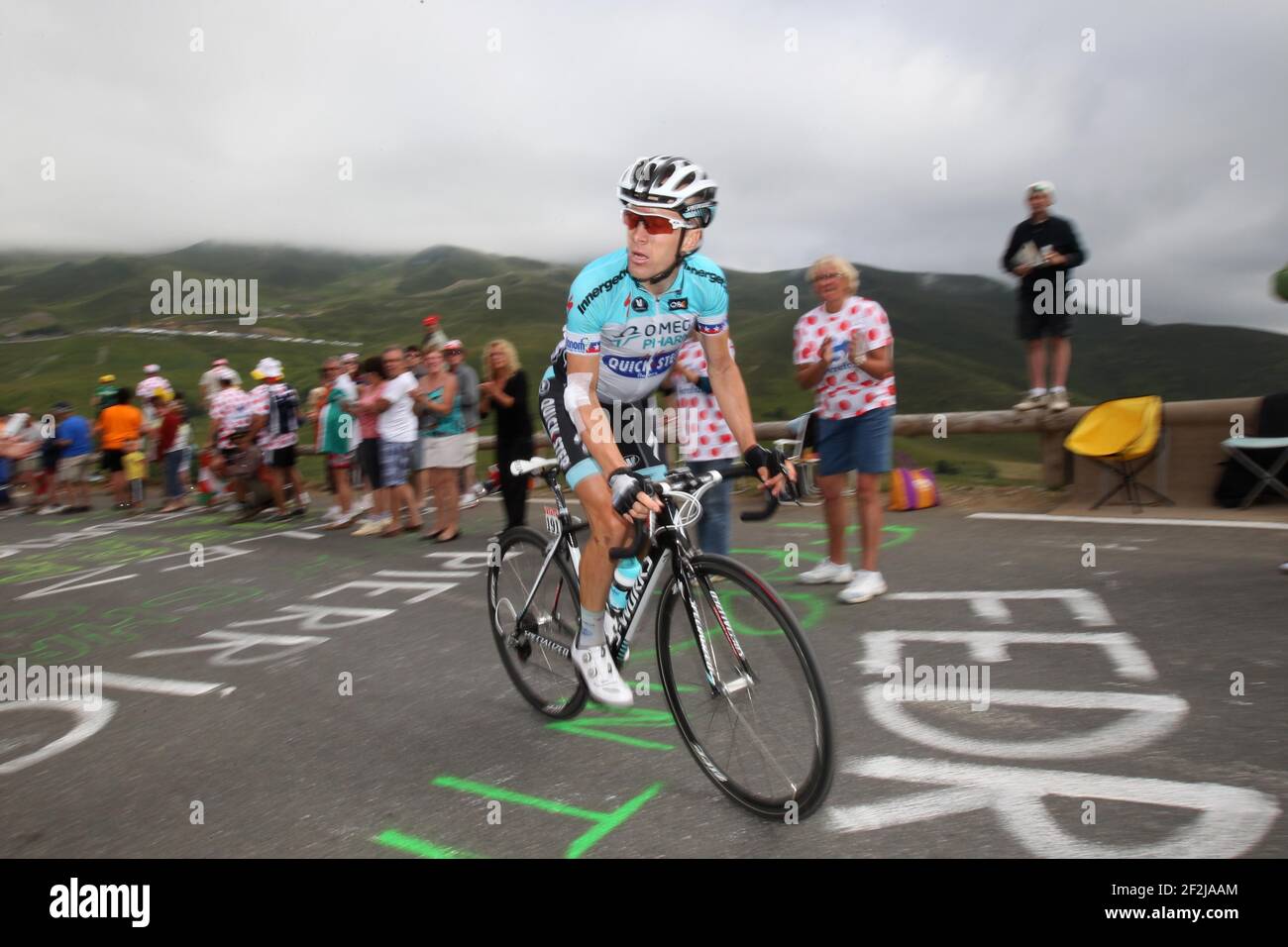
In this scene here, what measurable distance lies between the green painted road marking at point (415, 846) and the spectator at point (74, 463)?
1677 cm

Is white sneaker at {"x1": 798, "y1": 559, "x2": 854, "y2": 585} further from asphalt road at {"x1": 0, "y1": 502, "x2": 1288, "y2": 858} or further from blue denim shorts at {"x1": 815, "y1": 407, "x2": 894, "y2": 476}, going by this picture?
blue denim shorts at {"x1": 815, "y1": 407, "x2": 894, "y2": 476}

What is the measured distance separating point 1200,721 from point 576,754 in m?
2.48

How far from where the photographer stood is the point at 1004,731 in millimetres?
3990

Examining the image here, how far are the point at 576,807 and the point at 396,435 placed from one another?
25.0ft

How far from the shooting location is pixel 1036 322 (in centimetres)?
904

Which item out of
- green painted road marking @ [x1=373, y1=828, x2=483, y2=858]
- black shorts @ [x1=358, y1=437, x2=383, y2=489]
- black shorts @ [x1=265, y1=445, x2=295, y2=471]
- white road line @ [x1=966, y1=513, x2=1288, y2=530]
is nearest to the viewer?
green painted road marking @ [x1=373, y1=828, x2=483, y2=858]

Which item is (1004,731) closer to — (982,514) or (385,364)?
(982,514)

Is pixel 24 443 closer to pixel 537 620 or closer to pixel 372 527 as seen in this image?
pixel 372 527

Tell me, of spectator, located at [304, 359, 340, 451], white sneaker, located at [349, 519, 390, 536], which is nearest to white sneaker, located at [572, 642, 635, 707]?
white sneaker, located at [349, 519, 390, 536]

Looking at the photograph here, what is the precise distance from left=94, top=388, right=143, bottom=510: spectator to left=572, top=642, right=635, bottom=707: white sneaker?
1490cm

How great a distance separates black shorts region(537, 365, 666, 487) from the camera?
13.2ft

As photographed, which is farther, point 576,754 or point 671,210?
point 576,754
